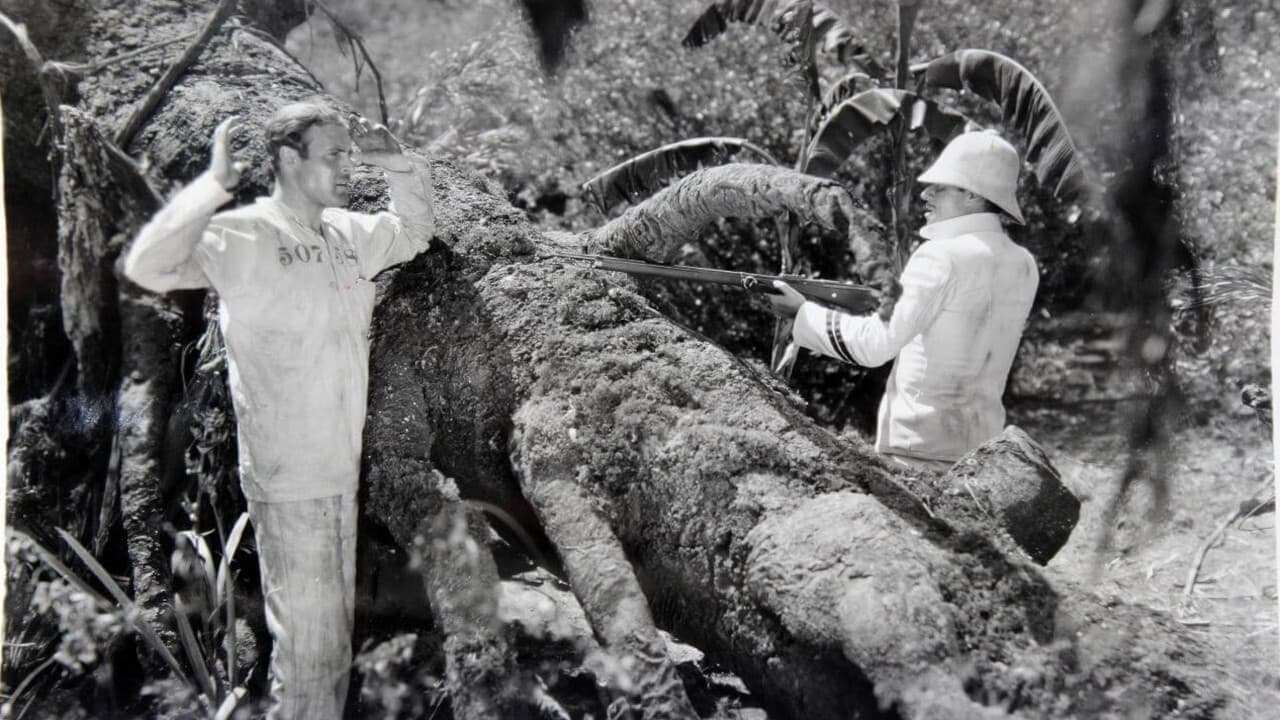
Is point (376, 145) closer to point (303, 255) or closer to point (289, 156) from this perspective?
point (289, 156)

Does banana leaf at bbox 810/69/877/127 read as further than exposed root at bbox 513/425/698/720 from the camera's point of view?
Yes

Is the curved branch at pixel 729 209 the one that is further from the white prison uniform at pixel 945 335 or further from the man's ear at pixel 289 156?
the man's ear at pixel 289 156

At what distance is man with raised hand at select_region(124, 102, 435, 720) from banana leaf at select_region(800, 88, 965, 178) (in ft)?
8.93

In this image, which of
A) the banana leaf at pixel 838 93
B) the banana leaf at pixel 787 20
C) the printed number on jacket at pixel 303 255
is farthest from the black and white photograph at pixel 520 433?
the banana leaf at pixel 787 20

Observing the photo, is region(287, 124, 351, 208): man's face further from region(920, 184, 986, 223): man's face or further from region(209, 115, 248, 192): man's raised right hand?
region(920, 184, 986, 223): man's face

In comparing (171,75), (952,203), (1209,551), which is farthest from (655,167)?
(1209,551)

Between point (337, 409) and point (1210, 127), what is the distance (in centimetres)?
447

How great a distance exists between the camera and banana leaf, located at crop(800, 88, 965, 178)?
5070 millimetres

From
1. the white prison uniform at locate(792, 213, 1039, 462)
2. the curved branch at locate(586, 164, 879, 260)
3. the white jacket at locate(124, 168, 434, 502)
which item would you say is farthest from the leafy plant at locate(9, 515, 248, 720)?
the white prison uniform at locate(792, 213, 1039, 462)

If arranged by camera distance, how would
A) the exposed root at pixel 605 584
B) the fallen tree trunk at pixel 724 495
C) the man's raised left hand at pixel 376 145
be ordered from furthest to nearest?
1. the man's raised left hand at pixel 376 145
2. the exposed root at pixel 605 584
3. the fallen tree trunk at pixel 724 495

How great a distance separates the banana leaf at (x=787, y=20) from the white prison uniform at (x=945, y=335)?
7.92 ft

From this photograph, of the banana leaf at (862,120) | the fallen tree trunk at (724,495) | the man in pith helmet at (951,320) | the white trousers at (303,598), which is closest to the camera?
the fallen tree trunk at (724,495)

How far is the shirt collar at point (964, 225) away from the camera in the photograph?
11.5 ft

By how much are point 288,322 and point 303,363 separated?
131 millimetres
